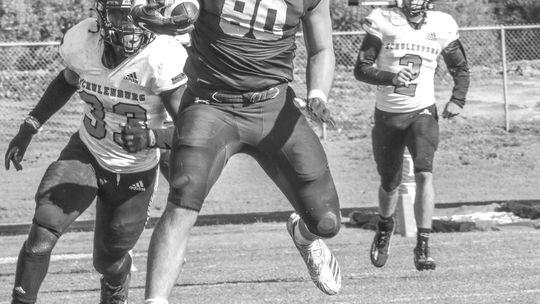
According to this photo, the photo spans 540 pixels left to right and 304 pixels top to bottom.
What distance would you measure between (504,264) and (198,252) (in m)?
2.93

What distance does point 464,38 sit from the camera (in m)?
19.4

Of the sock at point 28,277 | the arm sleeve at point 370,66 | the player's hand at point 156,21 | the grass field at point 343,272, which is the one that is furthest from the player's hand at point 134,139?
the arm sleeve at point 370,66

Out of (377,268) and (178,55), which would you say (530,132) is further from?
(178,55)

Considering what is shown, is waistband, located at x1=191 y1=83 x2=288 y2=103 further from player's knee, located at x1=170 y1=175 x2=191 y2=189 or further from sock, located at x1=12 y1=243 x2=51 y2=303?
sock, located at x1=12 y1=243 x2=51 y2=303

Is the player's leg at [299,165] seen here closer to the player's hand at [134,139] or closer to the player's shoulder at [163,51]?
the player's hand at [134,139]

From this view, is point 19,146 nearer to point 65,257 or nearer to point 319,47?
point 319,47

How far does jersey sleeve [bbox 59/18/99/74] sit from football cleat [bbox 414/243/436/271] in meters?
3.11

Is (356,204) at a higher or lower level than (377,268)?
lower

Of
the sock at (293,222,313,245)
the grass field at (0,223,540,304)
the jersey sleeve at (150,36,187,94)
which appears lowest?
the grass field at (0,223,540,304)

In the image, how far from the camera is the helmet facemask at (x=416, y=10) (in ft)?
30.2

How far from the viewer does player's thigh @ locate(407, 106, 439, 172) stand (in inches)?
344

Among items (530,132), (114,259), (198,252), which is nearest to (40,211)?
(114,259)

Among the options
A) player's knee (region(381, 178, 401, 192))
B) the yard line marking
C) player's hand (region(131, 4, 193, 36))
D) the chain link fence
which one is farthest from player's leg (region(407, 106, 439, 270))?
the chain link fence

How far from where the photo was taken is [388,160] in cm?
909
